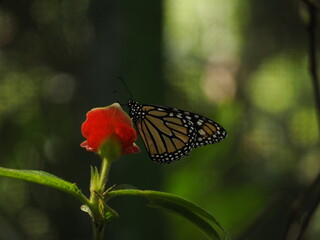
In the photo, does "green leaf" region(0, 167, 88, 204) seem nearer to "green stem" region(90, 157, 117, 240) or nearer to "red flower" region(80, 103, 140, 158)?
"green stem" region(90, 157, 117, 240)

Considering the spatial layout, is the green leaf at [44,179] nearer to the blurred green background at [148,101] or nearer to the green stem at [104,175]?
the green stem at [104,175]

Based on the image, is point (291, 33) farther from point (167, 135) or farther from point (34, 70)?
point (167, 135)

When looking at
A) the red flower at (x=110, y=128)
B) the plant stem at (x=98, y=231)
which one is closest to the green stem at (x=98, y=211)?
the plant stem at (x=98, y=231)

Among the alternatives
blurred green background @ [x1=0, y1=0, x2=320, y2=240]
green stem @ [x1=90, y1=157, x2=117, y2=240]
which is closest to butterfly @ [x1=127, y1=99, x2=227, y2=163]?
blurred green background @ [x1=0, y1=0, x2=320, y2=240]

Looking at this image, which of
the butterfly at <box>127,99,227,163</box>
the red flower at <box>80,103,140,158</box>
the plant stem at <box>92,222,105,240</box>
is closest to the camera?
the plant stem at <box>92,222,105,240</box>

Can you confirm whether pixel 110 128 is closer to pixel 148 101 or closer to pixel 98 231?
pixel 98 231

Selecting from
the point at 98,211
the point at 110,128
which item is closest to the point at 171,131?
the point at 110,128

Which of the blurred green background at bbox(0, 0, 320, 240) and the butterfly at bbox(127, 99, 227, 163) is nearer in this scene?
the butterfly at bbox(127, 99, 227, 163)
